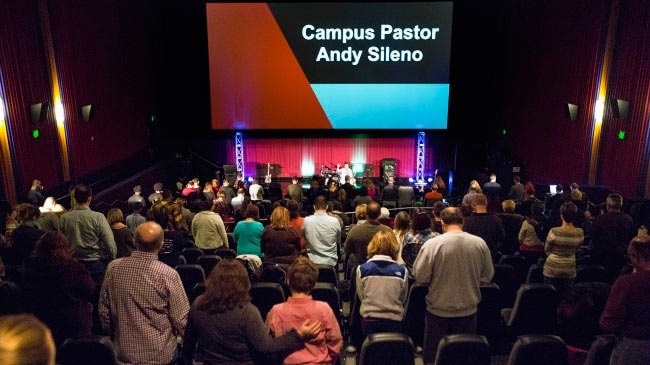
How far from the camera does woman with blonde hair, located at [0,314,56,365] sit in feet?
4.45

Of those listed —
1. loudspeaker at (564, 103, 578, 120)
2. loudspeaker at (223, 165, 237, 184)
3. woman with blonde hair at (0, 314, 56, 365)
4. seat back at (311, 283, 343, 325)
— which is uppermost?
loudspeaker at (564, 103, 578, 120)

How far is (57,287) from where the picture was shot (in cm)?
321

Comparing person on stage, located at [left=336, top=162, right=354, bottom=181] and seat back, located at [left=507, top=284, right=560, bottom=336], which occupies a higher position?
seat back, located at [left=507, top=284, right=560, bottom=336]

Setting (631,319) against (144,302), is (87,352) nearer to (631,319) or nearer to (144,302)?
(144,302)

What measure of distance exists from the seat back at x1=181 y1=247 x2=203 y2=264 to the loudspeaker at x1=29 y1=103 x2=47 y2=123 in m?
5.94

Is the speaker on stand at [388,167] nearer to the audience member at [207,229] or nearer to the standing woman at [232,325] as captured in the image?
the audience member at [207,229]

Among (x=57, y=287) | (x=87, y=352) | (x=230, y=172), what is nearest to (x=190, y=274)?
(x=57, y=287)

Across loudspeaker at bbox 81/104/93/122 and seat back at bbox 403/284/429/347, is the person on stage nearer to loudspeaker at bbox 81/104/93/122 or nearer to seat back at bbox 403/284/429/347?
loudspeaker at bbox 81/104/93/122

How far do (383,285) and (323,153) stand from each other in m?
14.1

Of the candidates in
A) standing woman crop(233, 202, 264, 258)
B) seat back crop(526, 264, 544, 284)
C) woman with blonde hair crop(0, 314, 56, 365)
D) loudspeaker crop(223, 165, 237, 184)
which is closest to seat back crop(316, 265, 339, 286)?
standing woman crop(233, 202, 264, 258)

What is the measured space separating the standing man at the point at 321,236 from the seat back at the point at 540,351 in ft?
8.65

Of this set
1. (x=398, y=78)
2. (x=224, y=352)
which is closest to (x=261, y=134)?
(x=398, y=78)

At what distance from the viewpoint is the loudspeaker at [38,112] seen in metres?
9.64

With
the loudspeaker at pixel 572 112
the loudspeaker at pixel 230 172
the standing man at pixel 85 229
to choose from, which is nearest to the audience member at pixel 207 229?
the standing man at pixel 85 229
